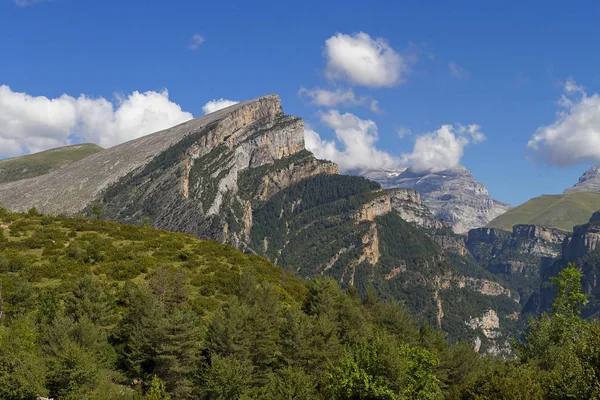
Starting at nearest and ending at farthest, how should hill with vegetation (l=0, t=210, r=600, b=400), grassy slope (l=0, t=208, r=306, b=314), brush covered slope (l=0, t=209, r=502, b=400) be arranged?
hill with vegetation (l=0, t=210, r=600, b=400) < brush covered slope (l=0, t=209, r=502, b=400) < grassy slope (l=0, t=208, r=306, b=314)

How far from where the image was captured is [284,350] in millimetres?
42750

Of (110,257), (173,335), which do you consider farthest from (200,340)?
(110,257)

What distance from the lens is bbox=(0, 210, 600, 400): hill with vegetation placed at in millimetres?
32844

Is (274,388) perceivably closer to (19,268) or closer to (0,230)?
(19,268)

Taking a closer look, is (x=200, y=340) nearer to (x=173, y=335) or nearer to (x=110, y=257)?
(x=173, y=335)

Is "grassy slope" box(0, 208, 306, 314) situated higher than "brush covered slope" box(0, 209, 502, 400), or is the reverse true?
"grassy slope" box(0, 208, 306, 314)

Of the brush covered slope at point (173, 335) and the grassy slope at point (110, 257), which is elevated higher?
the grassy slope at point (110, 257)

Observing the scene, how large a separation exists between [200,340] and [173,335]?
507 centimetres

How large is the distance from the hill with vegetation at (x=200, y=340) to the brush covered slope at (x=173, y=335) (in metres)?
0.15

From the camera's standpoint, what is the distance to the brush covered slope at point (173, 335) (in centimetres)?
3338

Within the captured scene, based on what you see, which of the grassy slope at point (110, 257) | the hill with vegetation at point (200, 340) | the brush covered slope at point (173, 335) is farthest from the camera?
the grassy slope at point (110, 257)

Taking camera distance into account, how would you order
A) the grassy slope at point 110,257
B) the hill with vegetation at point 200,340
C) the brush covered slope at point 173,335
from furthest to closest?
the grassy slope at point 110,257
the brush covered slope at point 173,335
the hill with vegetation at point 200,340

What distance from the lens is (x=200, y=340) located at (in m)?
44.8

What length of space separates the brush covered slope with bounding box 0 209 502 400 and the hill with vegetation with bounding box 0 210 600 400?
6.0 inches
